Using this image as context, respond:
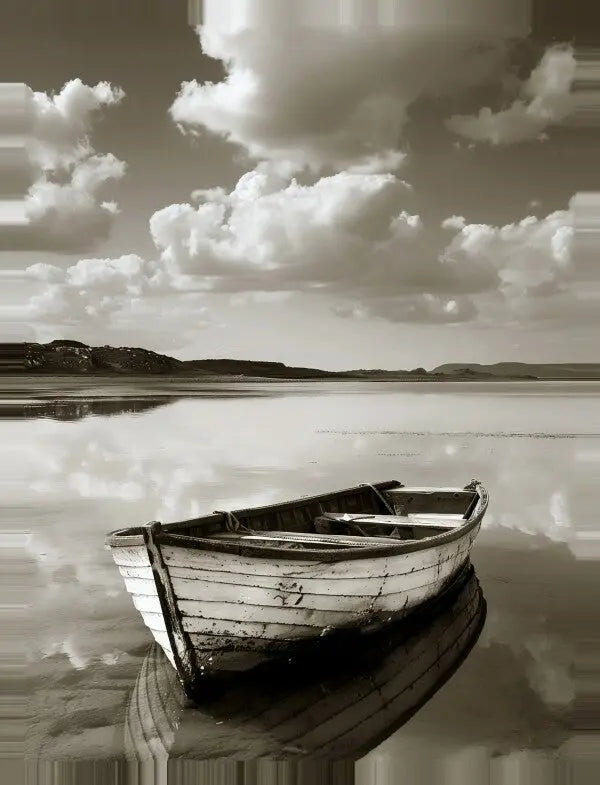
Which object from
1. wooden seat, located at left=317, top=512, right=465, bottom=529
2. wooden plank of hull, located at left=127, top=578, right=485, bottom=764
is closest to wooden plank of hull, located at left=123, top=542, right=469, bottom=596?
wooden plank of hull, located at left=127, top=578, right=485, bottom=764

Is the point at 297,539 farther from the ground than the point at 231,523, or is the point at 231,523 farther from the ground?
the point at 231,523

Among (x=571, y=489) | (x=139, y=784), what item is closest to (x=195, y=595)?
(x=139, y=784)

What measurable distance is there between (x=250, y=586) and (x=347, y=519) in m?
3.50

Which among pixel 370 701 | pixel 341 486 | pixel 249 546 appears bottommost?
pixel 370 701

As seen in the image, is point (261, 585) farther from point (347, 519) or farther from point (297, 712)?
point (347, 519)

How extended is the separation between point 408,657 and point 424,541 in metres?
1.21

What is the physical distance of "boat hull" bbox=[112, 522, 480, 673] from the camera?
6.09m

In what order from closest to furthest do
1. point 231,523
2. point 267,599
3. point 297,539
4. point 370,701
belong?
point 267,599
point 370,701
point 297,539
point 231,523

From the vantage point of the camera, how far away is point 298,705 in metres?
6.23

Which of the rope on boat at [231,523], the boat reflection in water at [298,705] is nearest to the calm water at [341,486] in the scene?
the boat reflection in water at [298,705]

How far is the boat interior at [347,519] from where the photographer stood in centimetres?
783

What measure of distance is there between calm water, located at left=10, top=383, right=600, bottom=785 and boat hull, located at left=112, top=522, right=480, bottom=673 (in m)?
0.91

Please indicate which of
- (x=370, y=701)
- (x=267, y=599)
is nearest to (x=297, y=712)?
(x=370, y=701)

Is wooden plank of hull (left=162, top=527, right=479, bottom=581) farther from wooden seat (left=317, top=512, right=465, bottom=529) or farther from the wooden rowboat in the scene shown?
wooden seat (left=317, top=512, right=465, bottom=529)
